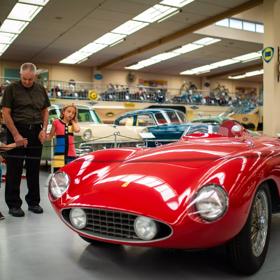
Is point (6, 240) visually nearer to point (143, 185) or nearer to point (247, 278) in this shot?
point (143, 185)

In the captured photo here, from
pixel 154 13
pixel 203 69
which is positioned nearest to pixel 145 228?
pixel 154 13

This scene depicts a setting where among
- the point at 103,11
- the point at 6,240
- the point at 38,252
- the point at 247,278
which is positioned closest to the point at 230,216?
the point at 247,278

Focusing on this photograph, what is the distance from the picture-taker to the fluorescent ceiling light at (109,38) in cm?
1752

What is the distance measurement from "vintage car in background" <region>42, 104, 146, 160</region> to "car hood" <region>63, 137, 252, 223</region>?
4.24 meters

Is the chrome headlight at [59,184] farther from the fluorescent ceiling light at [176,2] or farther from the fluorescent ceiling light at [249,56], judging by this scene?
A: the fluorescent ceiling light at [249,56]

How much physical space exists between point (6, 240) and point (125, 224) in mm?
1372

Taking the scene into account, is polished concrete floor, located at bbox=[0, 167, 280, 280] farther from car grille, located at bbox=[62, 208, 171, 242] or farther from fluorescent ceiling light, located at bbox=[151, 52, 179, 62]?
fluorescent ceiling light, located at bbox=[151, 52, 179, 62]

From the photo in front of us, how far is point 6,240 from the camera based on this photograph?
127 inches

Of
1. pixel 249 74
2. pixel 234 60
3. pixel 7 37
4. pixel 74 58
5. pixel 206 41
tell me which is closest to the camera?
pixel 7 37

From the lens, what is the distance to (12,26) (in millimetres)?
15672

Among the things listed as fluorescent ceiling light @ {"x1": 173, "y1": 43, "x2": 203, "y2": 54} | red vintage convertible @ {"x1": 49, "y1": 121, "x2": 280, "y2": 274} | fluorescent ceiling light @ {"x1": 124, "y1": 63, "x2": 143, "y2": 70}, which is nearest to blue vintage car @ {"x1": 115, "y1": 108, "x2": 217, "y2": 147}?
red vintage convertible @ {"x1": 49, "y1": 121, "x2": 280, "y2": 274}

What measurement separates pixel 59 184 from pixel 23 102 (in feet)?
5.16

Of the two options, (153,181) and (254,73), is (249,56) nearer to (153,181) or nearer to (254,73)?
(254,73)

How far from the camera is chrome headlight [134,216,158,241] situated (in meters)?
2.25
